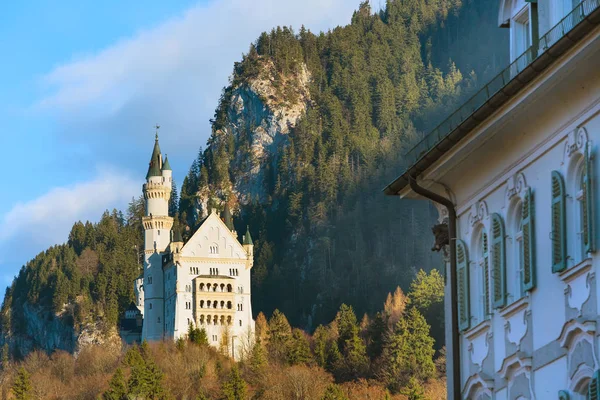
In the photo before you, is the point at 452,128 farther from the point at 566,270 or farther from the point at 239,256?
the point at 239,256

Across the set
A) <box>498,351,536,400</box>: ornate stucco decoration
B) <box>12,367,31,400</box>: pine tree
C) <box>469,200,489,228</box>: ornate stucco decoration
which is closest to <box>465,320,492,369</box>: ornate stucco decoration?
<box>498,351,536,400</box>: ornate stucco decoration

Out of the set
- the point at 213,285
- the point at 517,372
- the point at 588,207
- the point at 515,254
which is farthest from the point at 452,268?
the point at 213,285

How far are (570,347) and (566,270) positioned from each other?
38.5 inches

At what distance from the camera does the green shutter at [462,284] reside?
91.5ft

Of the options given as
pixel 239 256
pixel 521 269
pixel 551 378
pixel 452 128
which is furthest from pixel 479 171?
pixel 239 256

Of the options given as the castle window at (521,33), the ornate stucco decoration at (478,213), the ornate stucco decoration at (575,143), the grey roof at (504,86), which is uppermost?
the castle window at (521,33)

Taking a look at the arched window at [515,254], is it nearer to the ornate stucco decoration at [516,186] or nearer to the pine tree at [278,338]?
the ornate stucco decoration at [516,186]

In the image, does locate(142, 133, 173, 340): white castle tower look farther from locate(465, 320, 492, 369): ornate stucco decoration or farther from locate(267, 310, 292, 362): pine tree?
locate(465, 320, 492, 369): ornate stucco decoration

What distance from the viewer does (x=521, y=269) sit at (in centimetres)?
2469

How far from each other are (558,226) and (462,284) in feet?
17.4

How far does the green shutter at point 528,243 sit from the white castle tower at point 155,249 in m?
156

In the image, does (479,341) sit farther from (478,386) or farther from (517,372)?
(517,372)

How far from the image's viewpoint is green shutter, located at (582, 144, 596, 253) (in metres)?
21.8

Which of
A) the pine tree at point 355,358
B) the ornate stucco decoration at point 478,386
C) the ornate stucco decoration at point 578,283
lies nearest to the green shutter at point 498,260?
the ornate stucco decoration at point 478,386
